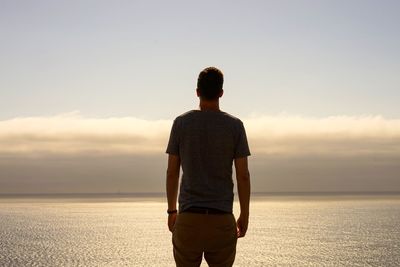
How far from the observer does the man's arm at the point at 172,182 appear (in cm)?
613

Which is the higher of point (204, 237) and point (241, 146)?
point (241, 146)

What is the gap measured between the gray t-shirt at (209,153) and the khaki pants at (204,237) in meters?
0.12

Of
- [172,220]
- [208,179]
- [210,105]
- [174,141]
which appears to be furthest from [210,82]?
[172,220]

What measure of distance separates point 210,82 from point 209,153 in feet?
2.45

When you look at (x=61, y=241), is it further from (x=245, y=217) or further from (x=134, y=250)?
(x=245, y=217)

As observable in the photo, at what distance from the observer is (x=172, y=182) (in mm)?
6133

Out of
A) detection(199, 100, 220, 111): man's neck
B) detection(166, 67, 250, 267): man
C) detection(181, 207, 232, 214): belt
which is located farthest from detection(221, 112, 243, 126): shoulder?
detection(181, 207, 232, 214): belt

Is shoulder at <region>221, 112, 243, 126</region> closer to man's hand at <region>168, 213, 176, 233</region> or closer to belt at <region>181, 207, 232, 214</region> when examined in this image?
belt at <region>181, 207, 232, 214</region>

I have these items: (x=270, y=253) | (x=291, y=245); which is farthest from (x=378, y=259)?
(x=291, y=245)

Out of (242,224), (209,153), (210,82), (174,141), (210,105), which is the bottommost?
(242,224)

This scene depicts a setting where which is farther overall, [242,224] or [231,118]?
[242,224]

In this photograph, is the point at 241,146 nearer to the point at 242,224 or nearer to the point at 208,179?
the point at 208,179

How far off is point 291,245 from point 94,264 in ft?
107

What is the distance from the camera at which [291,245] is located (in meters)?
85.8
